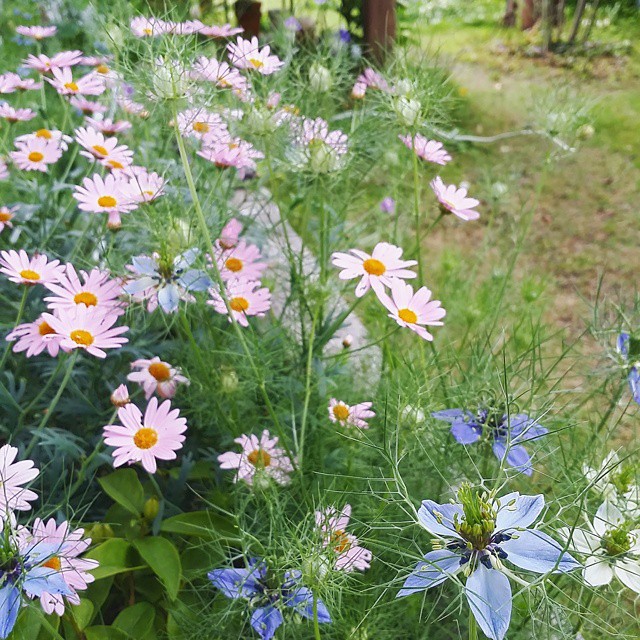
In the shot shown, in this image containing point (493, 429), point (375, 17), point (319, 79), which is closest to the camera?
point (493, 429)

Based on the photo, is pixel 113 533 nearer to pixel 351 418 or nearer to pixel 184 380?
pixel 184 380

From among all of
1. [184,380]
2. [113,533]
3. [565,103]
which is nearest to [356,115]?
[565,103]

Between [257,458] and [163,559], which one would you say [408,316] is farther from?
[163,559]

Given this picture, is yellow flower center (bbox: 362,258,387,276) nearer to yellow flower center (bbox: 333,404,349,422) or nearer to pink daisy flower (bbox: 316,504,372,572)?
yellow flower center (bbox: 333,404,349,422)

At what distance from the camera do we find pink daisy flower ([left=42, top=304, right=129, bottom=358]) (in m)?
1.06

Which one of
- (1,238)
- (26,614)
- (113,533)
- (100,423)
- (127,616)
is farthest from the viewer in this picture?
(1,238)

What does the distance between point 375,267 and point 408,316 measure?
0.31ft

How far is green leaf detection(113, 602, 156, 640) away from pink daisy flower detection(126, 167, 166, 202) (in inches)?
25.6

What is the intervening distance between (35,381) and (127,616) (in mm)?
569

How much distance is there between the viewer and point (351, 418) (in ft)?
3.84

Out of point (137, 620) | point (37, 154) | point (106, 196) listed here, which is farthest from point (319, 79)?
point (137, 620)

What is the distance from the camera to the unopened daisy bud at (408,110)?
1248mm

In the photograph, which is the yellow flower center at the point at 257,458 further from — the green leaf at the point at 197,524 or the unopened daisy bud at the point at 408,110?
the unopened daisy bud at the point at 408,110

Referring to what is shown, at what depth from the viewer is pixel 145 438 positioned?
1098 millimetres
